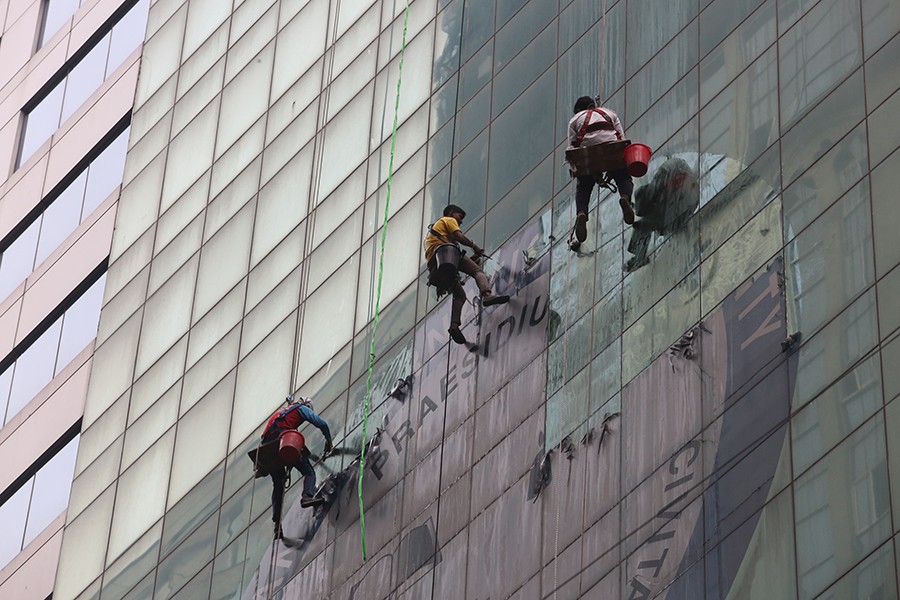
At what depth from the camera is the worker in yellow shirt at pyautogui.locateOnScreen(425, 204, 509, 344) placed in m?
28.3

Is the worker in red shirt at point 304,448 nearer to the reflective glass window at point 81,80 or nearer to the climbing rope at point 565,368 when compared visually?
the climbing rope at point 565,368

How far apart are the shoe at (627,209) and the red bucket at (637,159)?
12.4 inches

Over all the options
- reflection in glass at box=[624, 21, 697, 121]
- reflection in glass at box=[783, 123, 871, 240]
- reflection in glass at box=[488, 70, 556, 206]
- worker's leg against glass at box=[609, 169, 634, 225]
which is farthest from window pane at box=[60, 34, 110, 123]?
reflection in glass at box=[783, 123, 871, 240]

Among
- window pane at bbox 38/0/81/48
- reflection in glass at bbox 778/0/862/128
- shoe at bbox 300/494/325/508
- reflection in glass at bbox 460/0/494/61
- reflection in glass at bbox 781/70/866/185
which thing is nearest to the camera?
reflection in glass at bbox 781/70/866/185

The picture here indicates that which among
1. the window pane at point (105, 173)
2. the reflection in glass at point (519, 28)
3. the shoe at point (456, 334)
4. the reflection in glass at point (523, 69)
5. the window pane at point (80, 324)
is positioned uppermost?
the window pane at point (105, 173)

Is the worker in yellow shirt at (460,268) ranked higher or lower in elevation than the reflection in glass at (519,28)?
lower

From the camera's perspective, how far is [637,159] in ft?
83.3

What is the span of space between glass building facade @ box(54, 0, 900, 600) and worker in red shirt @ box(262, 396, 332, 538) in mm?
328

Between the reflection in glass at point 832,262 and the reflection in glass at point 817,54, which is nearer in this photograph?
the reflection in glass at point 832,262

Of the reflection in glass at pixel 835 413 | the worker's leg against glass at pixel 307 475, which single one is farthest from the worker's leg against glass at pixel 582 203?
the worker's leg against glass at pixel 307 475

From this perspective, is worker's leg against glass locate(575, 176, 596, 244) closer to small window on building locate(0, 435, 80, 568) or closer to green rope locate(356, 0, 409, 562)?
green rope locate(356, 0, 409, 562)

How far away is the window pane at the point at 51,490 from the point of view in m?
40.5

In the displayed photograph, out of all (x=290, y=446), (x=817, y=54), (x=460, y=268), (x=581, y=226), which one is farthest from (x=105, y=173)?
(x=817, y=54)

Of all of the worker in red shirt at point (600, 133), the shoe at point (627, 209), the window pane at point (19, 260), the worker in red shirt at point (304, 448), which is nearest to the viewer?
the shoe at point (627, 209)
